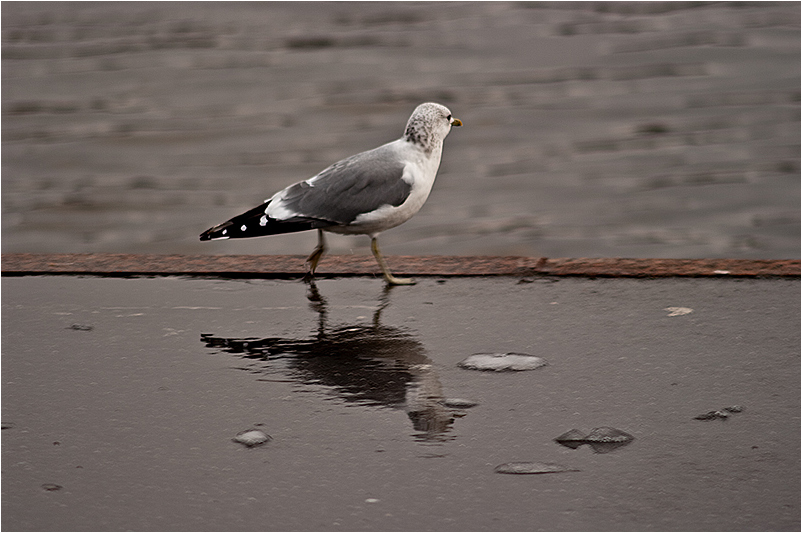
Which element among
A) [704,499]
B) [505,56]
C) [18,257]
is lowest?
[704,499]

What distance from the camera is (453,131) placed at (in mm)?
12812

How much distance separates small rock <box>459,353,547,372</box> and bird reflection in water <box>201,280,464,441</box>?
174mm

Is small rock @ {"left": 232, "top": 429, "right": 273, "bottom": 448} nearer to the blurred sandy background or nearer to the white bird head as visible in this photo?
the white bird head

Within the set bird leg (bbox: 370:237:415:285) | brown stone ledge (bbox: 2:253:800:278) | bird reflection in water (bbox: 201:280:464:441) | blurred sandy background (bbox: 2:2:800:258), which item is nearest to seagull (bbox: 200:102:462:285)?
bird leg (bbox: 370:237:415:285)

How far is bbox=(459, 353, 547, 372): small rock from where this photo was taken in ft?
14.4

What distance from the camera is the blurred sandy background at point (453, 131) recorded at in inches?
358

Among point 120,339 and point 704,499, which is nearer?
point 704,499

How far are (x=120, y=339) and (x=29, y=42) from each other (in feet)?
49.1

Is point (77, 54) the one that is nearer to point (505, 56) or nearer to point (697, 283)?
point (505, 56)

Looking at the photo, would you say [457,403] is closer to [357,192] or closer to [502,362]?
[502,362]

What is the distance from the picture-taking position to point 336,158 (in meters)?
10.9

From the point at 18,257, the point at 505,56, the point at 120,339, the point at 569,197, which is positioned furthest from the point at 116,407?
the point at 505,56

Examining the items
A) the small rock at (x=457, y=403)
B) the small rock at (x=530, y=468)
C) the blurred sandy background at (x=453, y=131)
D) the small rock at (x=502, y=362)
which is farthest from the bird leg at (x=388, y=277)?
the small rock at (x=530, y=468)

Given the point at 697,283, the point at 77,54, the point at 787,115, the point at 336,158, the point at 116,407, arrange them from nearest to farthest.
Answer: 1. the point at 116,407
2. the point at 697,283
3. the point at 336,158
4. the point at 787,115
5. the point at 77,54
